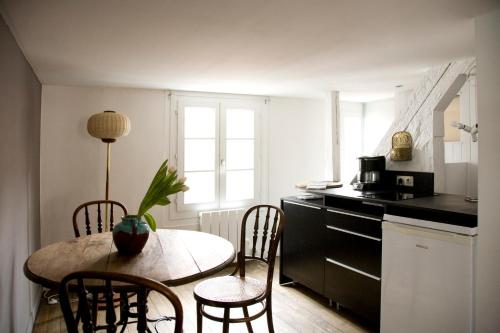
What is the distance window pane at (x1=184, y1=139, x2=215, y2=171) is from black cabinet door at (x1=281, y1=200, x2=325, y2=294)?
3.60 ft

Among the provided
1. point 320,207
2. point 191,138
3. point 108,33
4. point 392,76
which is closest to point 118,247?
point 108,33

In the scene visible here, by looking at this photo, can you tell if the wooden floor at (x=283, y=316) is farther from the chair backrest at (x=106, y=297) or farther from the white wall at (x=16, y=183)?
the chair backrest at (x=106, y=297)

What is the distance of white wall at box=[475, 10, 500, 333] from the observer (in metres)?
1.76

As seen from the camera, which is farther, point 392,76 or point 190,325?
point 392,76

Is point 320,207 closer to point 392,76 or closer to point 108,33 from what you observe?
point 392,76

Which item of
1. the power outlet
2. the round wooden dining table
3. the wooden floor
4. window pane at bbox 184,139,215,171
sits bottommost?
the wooden floor

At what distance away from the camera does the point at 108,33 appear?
1986 millimetres

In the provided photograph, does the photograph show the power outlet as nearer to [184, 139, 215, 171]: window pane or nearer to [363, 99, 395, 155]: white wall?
[363, 99, 395, 155]: white wall

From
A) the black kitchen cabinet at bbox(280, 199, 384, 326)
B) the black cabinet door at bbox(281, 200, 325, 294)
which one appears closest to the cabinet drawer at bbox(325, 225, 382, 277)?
the black kitchen cabinet at bbox(280, 199, 384, 326)

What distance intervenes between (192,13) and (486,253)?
6.35ft

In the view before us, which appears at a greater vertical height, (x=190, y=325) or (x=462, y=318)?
(x=462, y=318)

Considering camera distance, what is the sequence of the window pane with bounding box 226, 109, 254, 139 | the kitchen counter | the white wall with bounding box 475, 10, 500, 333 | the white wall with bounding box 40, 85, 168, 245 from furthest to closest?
the window pane with bounding box 226, 109, 254, 139, the white wall with bounding box 40, 85, 168, 245, the kitchen counter, the white wall with bounding box 475, 10, 500, 333

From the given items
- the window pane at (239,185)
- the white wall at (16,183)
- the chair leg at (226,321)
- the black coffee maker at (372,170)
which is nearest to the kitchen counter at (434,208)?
Result: the black coffee maker at (372,170)

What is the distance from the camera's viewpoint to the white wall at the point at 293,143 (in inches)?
177
